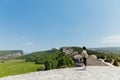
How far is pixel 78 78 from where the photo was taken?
21.5 meters

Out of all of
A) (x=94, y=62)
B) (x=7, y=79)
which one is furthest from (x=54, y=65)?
(x=7, y=79)

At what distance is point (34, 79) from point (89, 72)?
20.2 ft

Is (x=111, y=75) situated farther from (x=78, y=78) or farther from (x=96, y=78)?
(x=78, y=78)

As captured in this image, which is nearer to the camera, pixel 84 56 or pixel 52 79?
pixel 52 79

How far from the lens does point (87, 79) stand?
2119 cm

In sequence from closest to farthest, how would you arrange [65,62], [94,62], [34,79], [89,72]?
[34,79] < [89,72] < [94,62] < [65,62]

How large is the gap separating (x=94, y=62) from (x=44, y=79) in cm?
1732

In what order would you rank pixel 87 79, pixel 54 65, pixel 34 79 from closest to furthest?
pixel 87 79 < pixel 34 79 < pixel 54 65

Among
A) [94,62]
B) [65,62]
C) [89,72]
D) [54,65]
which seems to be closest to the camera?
[89,72]

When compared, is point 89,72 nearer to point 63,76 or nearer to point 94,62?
point 63,76

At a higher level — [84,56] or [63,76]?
[84,56]

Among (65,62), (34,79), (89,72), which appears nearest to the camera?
(34,79)

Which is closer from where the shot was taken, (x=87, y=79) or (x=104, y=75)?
(x=87, y=79)

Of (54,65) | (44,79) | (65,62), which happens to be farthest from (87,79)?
(54,65)
